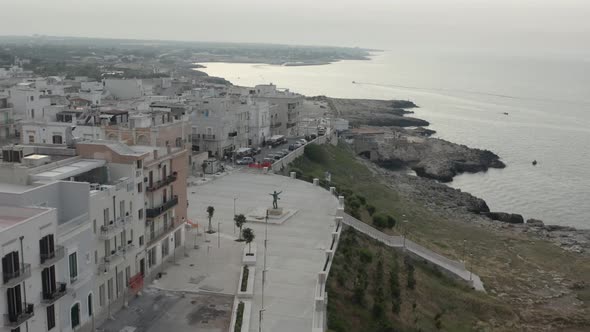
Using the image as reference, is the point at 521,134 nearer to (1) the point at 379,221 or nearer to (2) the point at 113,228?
(1) the point at 379,221

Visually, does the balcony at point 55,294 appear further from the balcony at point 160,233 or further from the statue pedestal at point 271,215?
the statue pedestal at point 271,215

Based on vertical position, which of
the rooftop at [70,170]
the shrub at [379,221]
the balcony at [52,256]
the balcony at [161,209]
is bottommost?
the shrub at [379,221]

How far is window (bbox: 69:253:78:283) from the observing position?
20328 millimetres

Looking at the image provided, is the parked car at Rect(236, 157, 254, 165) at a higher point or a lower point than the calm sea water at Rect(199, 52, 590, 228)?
higher

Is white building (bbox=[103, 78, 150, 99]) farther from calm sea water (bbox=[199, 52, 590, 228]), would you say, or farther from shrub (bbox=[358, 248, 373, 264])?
shrub (bbox=[358, 248, 373, 264])

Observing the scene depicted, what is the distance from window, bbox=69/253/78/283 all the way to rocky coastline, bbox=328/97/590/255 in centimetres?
3552

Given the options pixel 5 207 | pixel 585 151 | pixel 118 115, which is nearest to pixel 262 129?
pixel 118 115

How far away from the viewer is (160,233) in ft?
90.9

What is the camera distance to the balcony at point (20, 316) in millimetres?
17078

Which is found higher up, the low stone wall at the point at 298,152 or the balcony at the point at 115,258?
the balcony at the point at 115,258

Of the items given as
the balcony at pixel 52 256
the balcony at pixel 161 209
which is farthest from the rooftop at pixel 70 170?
the balcony at pixel 52 256

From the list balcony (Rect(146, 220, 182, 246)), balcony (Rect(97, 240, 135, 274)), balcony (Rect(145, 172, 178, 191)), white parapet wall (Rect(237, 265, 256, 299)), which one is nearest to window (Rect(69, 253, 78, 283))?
balcony (Rect(97, 240, 135, 274))

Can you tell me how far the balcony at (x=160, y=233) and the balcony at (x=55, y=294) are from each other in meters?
6.97

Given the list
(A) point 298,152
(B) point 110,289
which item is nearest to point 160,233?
(B) point 110,289
